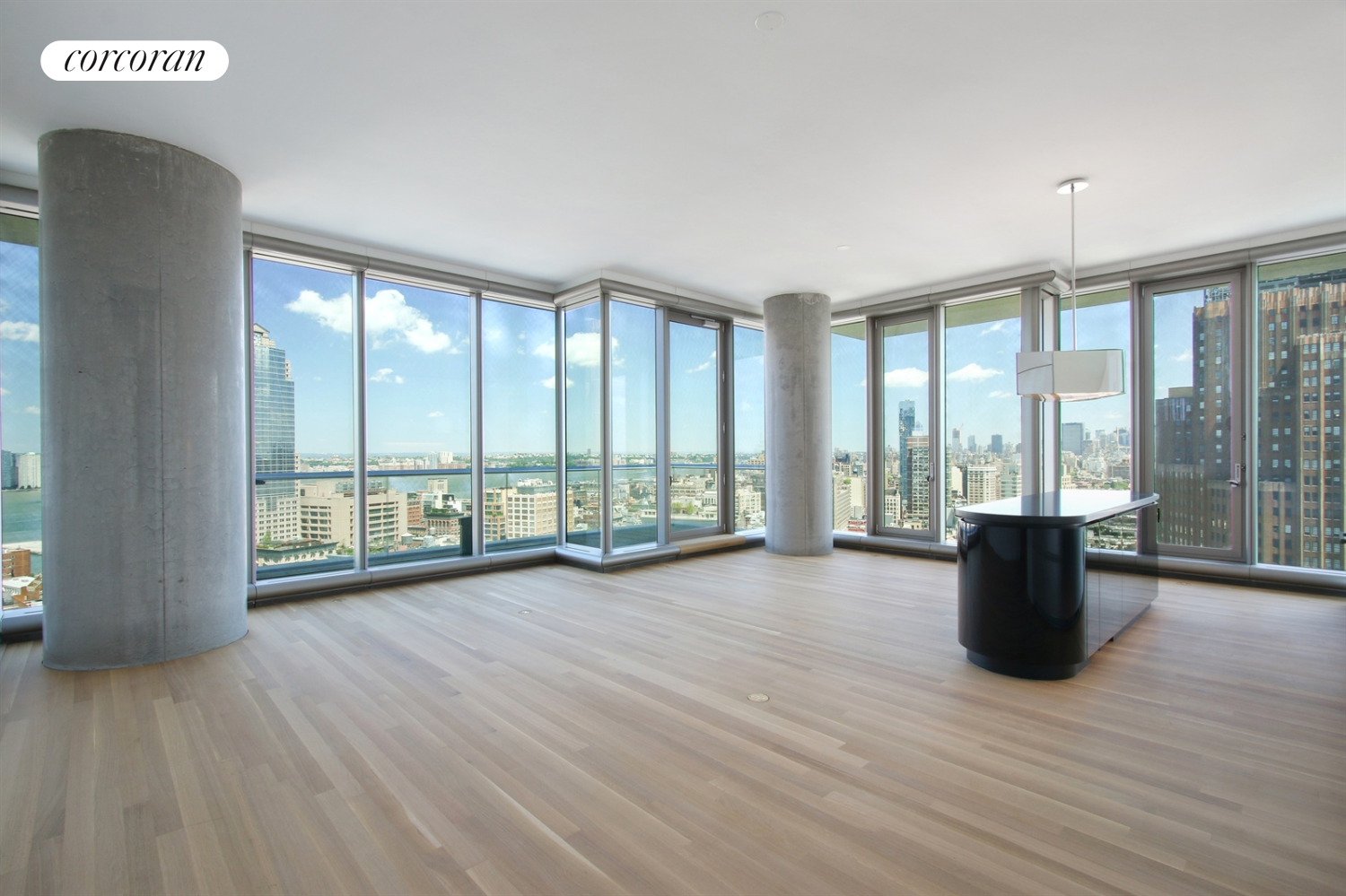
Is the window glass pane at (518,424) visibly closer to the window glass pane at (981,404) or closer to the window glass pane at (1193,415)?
the window glass pane at (981,404)

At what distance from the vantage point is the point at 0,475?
4.34m

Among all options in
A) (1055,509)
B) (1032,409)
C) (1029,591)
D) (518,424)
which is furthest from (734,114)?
(1032,409)

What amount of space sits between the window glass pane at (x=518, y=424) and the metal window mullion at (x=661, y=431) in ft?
4.08

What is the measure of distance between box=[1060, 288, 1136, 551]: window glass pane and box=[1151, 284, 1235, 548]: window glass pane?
27 cm

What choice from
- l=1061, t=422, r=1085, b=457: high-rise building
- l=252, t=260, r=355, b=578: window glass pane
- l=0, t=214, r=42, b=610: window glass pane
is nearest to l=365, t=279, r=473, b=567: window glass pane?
l=252, t=260, r=355, b=578: window glass pane

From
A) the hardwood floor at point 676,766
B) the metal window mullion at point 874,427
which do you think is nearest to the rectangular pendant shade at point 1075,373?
the hardwood floor at point 676,766

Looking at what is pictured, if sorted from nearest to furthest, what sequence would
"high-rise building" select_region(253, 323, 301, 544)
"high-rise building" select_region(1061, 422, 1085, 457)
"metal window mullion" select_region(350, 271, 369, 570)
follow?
"high-rise building" select_region(253, 323, 301, 544) → "metal window mullion" select_region(350, 271, 369, 570) → "high-rise building" select_region(1061, 422, 1085, 457)

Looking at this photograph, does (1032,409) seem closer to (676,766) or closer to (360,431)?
(676,766)

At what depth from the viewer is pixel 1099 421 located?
22.2 feet

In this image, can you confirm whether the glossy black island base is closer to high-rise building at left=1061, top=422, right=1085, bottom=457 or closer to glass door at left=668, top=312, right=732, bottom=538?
high-rise building at left=1061, top=422, right=1085, bottom=457

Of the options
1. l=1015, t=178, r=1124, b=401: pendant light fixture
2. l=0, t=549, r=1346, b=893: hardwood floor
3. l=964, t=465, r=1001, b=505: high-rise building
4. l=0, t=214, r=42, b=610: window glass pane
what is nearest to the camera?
l=0, t=549, r=1346, b=893: hardwood floor

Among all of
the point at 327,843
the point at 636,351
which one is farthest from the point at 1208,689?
the point at 636,351

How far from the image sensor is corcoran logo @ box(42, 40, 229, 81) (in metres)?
2.99

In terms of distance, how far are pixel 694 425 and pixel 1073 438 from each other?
4.33 meters
